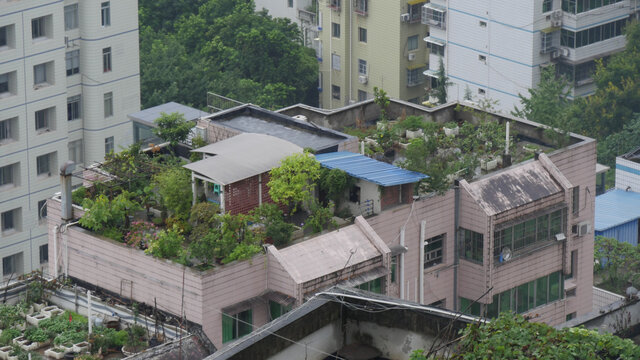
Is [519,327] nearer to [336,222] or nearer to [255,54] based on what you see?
[336,222]

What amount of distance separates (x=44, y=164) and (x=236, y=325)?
46278 mm

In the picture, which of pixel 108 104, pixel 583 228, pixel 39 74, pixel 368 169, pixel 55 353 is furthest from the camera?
pixel 108 104

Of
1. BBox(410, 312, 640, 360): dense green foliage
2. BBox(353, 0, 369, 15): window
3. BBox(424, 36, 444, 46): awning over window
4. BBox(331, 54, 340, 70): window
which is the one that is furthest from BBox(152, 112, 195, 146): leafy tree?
BBox(331, 54, 340, 70): window

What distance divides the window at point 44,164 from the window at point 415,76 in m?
41.5

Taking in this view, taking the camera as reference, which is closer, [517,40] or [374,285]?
[374,285]

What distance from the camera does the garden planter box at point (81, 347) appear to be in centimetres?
5675

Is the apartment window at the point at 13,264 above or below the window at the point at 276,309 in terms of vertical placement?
below

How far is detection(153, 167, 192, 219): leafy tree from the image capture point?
6378 centimetres

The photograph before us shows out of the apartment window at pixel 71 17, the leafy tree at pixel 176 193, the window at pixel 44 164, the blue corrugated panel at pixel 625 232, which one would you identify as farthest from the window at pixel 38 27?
the leafy tree at pixel 176 193

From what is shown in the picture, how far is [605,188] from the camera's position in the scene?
365 feet

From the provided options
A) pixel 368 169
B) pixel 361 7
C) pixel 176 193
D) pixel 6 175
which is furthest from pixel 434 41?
pixel 176 193

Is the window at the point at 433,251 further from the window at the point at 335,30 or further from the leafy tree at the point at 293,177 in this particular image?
the window at the point at 335,30

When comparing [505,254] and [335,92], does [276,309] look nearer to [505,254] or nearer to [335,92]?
[505,254]

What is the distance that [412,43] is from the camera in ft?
443
